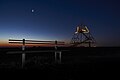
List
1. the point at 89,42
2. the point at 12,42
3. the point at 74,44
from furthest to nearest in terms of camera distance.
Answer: the point at 89,42, the point at 74,44, the point at 12,42

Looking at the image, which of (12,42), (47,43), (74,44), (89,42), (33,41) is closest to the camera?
(12,42)

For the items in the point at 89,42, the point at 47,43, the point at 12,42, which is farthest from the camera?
the point at 89,42
